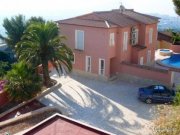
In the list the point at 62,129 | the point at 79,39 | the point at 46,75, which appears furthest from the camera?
the point at 79,39

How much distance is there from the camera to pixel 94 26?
3238 centimetres

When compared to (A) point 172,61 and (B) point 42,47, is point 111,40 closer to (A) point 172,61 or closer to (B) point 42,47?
(B) point 42,47

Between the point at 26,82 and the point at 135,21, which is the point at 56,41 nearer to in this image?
the point at 26,82

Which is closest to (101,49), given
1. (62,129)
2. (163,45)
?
(62,129)

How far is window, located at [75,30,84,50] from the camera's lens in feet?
112

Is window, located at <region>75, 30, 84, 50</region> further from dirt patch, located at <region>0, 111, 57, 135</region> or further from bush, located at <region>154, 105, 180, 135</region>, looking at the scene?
bush, located at <region>154, 105, 180, 135</region>

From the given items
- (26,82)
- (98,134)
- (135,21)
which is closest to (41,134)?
(98,134)

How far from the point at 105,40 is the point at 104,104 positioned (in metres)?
7.28

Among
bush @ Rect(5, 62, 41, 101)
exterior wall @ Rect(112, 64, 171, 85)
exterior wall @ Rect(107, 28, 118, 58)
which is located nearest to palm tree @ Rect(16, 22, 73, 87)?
bush @ Rect(5, 62, 41, 101)

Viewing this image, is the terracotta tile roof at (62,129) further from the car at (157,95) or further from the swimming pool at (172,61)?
the swimming pool at (172,61)

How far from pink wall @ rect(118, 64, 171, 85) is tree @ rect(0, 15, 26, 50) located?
43.7 feet

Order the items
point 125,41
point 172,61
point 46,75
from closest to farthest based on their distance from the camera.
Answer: point 46,75
point 125,41
point 172,61

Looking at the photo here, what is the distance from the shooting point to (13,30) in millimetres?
38312

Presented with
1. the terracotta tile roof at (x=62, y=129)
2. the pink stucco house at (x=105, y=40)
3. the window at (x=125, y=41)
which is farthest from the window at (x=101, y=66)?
the terracotta tile roof at (x=62, y=129)
